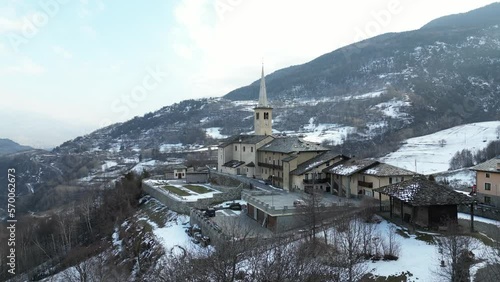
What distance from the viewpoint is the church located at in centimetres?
4972

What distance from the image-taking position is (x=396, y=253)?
2503cm

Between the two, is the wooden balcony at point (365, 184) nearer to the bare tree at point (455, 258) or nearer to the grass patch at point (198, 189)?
the bare tree at point (455, 258)

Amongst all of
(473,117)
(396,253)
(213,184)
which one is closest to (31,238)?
(213,184)

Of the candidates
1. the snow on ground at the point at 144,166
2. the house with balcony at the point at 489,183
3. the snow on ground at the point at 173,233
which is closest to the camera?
the snow on ground at the point at 173,233

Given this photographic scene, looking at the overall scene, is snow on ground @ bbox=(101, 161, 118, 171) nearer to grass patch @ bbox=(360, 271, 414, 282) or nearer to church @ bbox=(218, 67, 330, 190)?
church @ bbox=(218, 67, 330, 190)

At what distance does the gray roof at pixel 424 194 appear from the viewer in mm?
28531

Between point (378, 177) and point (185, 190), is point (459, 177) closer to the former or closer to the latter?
point (378, 177)

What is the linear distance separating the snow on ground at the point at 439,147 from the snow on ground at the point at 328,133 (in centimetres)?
2867

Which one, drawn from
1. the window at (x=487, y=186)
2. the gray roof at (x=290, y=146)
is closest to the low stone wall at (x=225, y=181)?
the gray roof at (x=290, y=146)

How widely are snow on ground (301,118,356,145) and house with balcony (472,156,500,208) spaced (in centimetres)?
10448

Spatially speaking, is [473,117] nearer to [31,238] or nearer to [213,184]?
[213,184]

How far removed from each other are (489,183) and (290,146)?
2405 cm

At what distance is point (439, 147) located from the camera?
130m

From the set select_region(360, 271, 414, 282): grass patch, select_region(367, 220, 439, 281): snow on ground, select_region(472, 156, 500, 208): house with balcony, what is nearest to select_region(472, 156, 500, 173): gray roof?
select_region(472, 156, 500, 208): house with balcony
